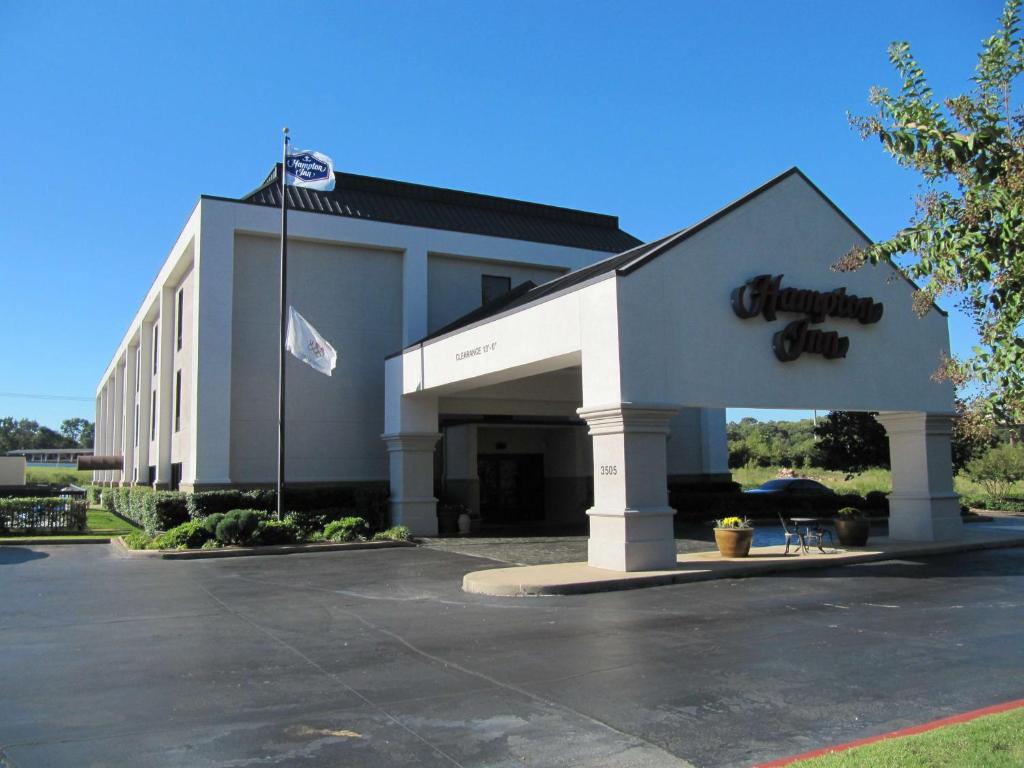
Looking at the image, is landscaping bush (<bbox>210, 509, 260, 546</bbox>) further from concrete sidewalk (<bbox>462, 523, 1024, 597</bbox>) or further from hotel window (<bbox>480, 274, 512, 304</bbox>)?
hotel window (<bbox>480, 274, 512, 304</bbox>)

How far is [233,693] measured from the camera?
291 inches

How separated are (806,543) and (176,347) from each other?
23.0 metres

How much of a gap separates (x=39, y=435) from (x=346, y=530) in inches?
6415

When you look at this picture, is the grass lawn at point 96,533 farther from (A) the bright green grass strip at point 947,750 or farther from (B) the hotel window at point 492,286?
(A) the bright green grass strip at point 947,750

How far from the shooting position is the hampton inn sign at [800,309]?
1659 cm

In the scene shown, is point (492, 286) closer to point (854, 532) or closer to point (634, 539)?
point (854, 532)

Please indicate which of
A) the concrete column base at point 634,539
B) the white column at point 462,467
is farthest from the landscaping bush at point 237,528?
the concrete column base at point 634,539

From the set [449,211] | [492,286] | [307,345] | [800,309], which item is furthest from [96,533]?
[800,309]

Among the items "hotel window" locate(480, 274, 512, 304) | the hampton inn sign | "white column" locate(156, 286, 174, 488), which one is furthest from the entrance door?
the hampton inn sign

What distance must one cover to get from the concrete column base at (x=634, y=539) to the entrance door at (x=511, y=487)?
47.9 feet

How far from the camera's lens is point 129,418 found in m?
45.1

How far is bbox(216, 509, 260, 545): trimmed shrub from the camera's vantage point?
19.7 meters

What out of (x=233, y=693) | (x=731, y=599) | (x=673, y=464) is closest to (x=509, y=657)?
(x=233, y=693)

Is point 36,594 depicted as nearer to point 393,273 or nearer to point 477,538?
point 477,538
